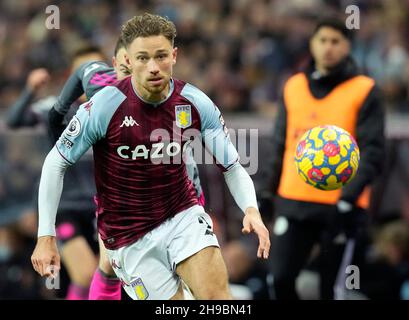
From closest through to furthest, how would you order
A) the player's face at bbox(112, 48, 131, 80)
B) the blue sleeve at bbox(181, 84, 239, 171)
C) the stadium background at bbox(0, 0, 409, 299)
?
the blue sleeve at bbox(181, 84, 239, 171) < the player's face at bbox(112, 48, 131, 80) < the stadium background at bbox(0, 0, 409, 299)

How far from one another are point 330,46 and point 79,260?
2.62m

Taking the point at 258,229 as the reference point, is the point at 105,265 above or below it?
below

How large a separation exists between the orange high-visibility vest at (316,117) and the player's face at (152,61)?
91.7 inches

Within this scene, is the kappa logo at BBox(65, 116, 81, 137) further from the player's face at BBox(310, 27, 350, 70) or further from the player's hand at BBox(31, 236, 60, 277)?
the player's face at BBox(310, 27, 350, 70)

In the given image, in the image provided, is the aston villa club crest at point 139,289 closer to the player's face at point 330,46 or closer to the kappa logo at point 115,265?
the kappa logo at point 115,265

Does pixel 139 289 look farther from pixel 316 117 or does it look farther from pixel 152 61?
pixel 316 117

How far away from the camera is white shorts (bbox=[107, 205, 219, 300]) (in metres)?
5.62

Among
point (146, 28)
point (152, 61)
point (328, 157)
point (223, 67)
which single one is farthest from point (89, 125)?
point (223, 67)

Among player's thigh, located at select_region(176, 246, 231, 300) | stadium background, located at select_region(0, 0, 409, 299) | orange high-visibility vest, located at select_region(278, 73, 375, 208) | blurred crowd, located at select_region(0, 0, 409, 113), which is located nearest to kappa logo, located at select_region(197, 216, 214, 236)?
player's thigh, located at select_region(176, 246, 231, 300)

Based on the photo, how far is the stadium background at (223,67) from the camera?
9109mm

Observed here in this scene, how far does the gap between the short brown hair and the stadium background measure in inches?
119

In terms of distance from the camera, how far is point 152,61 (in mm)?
5363

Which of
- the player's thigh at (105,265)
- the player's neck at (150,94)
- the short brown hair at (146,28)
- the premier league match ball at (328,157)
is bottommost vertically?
the player's thigh at (105,265)

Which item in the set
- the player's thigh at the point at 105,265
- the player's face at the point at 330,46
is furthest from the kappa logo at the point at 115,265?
the player's face at the point at 330,46
